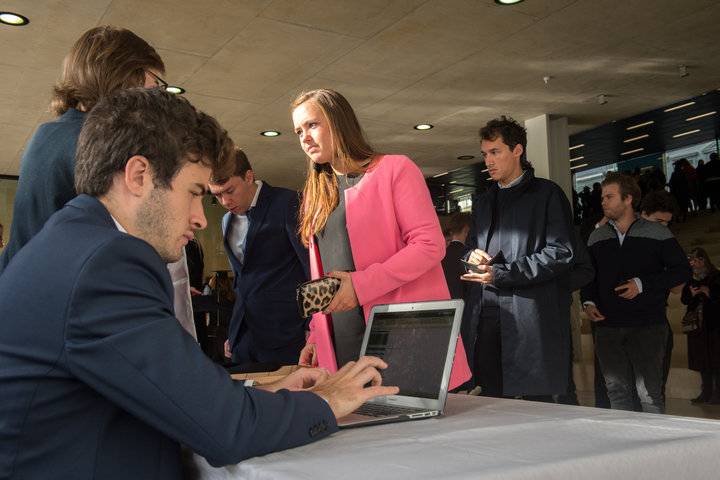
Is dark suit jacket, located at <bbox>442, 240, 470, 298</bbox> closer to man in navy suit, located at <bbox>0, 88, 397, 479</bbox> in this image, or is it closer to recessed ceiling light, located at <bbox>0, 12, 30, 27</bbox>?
man in navy suit, located at <bbox>0, 88, 397, 479</bbox>

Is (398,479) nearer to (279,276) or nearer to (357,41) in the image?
(279,276)

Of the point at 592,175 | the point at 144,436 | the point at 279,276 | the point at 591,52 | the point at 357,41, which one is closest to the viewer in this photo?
the point at 144,436

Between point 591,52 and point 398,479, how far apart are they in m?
6.51

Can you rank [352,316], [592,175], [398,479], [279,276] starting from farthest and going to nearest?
1. [592,175]
2. [279,276]
3. [352,316]
4. [398,479]

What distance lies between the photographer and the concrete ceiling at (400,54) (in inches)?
209

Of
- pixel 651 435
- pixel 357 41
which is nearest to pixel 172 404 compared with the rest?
pixel 651 435

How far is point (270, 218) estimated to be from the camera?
2.91 m

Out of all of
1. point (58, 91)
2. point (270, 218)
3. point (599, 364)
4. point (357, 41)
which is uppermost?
point (357, 41)

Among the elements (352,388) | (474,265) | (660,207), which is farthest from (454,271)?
(352,388)

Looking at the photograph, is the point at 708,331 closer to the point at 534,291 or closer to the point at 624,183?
the point at 624,183

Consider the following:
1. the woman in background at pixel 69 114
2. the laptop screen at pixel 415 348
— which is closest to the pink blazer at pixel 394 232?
the laptop screen at pixel 415 348

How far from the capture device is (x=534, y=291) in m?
2.67

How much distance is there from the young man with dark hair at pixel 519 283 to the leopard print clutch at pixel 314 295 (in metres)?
1.15

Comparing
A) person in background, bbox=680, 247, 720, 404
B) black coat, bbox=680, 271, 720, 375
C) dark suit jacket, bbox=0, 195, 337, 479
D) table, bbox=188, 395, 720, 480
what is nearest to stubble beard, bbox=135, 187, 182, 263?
dark suit jacket, bbox=0, 195, 337, 479
